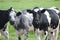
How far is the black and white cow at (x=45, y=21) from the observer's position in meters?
8.58

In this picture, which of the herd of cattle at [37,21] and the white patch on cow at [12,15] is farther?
the white patch on cow at [12,15]

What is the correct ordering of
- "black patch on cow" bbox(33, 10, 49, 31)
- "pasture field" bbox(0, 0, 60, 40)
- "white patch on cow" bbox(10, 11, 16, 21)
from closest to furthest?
"black patch on cow" bbox(33, 10, 49, 31)
"white patch on cow" bbox(10, 11, 16, 21)
"pasture field" bbox(0, 0, 60, 40)

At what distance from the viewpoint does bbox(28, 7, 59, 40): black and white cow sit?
28.1ft

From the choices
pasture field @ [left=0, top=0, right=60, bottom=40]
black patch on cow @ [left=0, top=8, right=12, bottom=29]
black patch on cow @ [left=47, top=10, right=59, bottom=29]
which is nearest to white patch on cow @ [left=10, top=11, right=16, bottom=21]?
black patch on cow @ [left=0, top=8, right=12, bottom=29]

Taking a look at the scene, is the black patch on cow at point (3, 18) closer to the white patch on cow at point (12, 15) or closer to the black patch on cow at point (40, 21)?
the white patch on cow at point (12, 15)

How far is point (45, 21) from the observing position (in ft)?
28.2

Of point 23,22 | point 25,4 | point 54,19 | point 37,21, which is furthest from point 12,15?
point 25,4

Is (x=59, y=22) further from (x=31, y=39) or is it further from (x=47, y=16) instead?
(x=31, y=39)

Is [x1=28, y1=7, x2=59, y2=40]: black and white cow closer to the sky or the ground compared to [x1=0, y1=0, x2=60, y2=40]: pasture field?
closer to the sky

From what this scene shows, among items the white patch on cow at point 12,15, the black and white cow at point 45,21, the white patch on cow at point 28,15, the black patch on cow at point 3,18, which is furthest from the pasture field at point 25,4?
the black and white cow at point 45,21

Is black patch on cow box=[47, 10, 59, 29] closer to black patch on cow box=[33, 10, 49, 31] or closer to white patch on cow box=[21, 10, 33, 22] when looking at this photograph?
black patch on cow box=[33, 10, 49, 31]

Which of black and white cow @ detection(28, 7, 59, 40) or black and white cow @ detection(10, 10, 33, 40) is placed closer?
black and white cow @ detection(28, 7, 59, 40)

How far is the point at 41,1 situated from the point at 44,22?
9.32m

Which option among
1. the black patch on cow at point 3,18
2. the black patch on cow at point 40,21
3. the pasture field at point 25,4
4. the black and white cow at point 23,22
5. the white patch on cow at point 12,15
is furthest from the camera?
the pasture field at point 25,4
